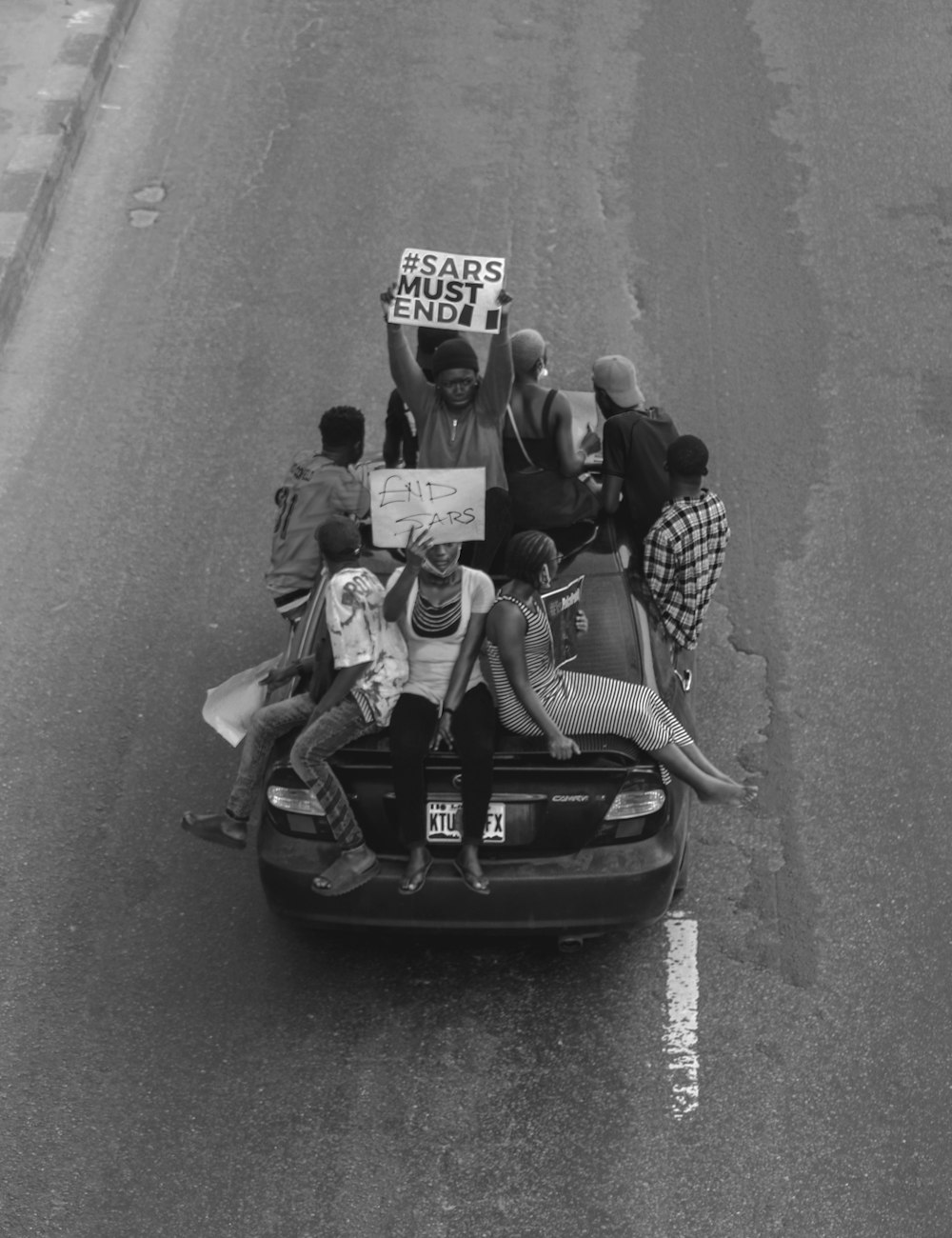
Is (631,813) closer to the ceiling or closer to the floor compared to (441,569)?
closer to the floor

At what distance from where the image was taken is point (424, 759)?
6379 millimetres

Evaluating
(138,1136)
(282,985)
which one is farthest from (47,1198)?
(282,985)

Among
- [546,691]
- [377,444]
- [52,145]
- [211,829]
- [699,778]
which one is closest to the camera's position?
[546,691]

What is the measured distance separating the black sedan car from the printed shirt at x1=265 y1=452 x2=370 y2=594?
1.19 meters

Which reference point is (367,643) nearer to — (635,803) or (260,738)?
(260,738)

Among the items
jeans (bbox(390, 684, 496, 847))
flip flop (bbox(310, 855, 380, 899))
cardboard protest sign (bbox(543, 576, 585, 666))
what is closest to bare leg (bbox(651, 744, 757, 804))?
cardboard protest sign (bbox(543, 576, 585, 666))

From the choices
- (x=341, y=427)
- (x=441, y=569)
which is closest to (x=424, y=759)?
(x=441, y=569)

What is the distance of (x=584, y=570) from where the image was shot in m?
7.23

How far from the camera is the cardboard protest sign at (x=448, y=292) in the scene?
7.33 metres

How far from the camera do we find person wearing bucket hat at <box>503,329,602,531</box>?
7.69 metres

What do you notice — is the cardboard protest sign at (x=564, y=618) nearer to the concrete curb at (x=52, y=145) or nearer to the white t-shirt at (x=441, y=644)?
the white t-shirt at (x=441, y=644)

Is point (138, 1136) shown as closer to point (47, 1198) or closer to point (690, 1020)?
point (47, 1198)

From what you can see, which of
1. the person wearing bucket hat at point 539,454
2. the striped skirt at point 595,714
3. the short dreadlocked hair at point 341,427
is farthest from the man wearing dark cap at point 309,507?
the striped skirt at point 595,714

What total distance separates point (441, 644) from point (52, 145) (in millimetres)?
7338
